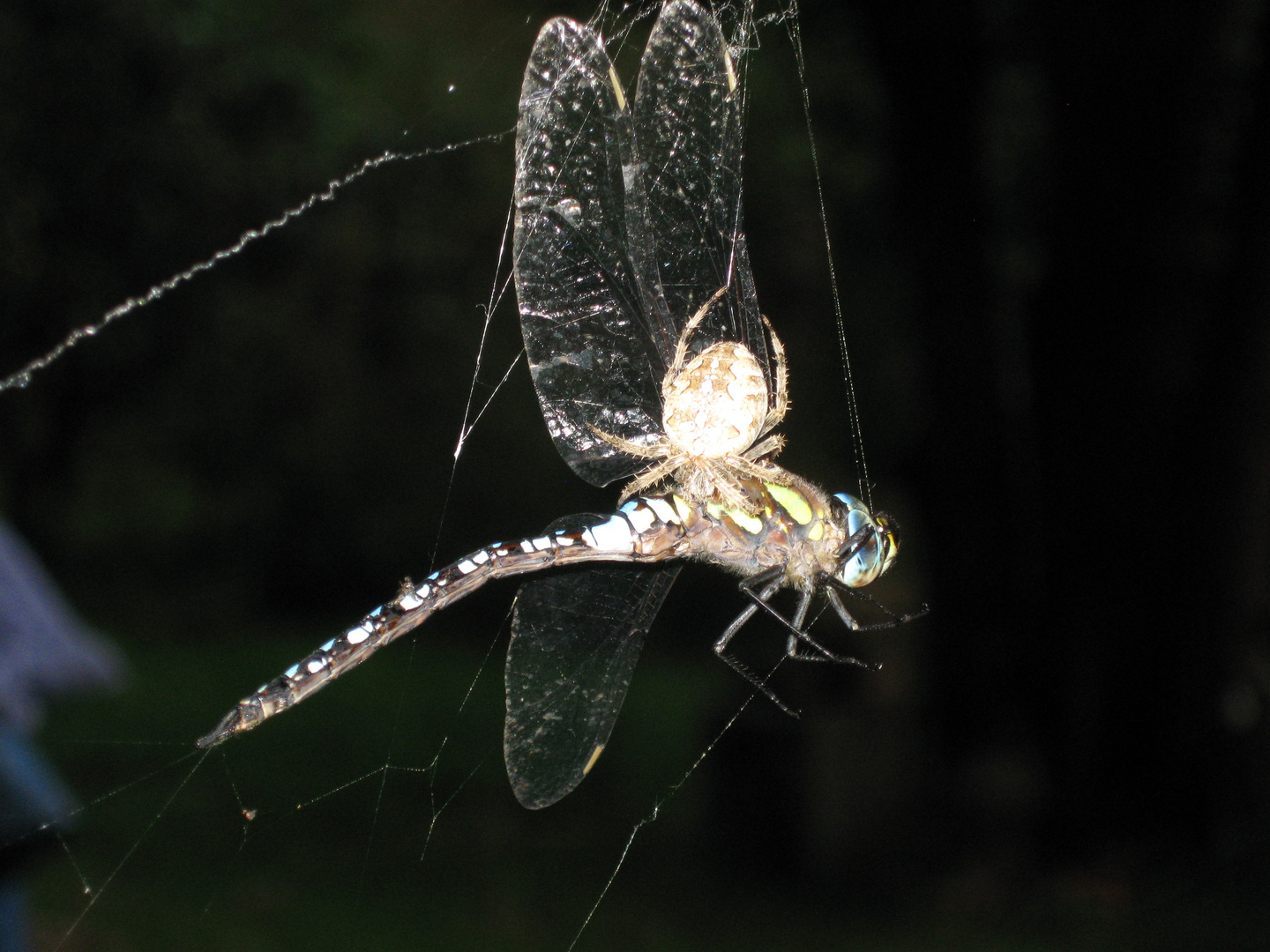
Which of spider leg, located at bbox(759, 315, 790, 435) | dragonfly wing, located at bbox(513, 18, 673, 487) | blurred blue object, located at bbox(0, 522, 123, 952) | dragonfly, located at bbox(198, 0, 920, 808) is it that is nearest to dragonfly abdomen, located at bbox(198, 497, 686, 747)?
dragonfly, located at bbox(198, 0, 920, 808)

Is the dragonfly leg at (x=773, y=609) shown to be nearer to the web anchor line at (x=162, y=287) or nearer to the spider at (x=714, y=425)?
the spider at (x=714, y=425)

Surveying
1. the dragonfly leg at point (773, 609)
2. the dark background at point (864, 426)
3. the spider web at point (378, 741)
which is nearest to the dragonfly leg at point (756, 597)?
the dragonfly leg at point (773, 609)

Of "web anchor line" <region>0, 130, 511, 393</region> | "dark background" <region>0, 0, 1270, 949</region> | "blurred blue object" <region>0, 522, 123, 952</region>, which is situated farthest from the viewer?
"dark background" <region>0, 0, 1270, 949</region>

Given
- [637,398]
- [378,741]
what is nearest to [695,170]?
[637,398]

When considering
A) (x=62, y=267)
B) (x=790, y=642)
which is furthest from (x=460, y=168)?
(x=790, y=642)

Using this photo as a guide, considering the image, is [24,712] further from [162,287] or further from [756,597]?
[756,597]

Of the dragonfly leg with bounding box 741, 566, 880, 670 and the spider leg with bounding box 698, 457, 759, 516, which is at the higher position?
the spider leg with bounding box 698, 457, 759, 516

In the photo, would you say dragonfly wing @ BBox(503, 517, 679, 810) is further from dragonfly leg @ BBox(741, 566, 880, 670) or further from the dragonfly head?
the dragonfly head

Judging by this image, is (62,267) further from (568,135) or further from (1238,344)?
(1238,344)
